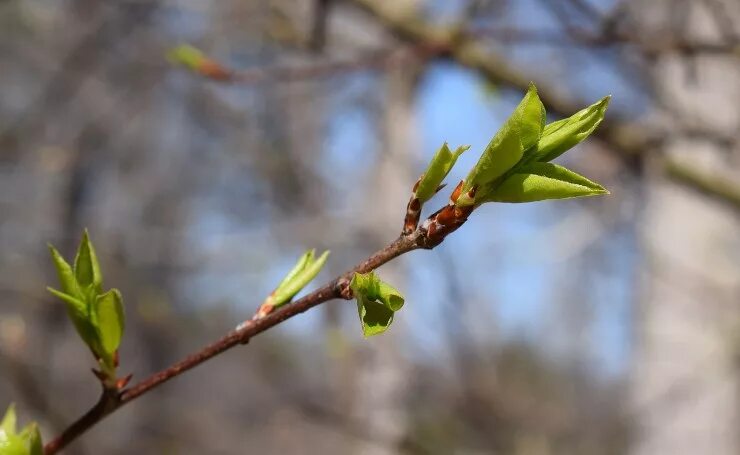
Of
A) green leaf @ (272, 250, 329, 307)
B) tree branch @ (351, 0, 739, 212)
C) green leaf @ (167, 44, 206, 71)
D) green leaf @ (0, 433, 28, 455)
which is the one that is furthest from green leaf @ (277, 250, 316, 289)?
tree branch @ (351, 0, 739, 212)

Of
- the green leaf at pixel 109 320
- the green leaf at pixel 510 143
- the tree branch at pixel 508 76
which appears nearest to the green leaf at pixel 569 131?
the green leaf at pixel 510 143

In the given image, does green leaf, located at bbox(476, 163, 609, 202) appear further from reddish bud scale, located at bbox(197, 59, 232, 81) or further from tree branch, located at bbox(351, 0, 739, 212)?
tree branch, located at bbox(351, 0, 739, 212)

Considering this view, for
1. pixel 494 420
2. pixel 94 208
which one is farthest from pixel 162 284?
pixel 494 420

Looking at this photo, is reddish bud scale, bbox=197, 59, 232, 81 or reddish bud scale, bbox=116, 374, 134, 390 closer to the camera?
reddish bud scale, bbox=116, 374, 134, 390

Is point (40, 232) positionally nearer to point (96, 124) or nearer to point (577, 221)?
point (96, 124)

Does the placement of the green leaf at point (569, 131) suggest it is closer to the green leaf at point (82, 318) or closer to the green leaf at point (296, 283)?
the green leaf at point (296, 283)

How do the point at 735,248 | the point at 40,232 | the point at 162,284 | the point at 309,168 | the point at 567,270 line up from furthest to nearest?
the point at 567,270
the point at 162,284
the point at 309,168
the point at 40,232
the point at 735,248

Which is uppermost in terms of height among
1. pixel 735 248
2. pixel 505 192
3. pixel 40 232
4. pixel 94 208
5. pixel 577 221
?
pixel 577 221
